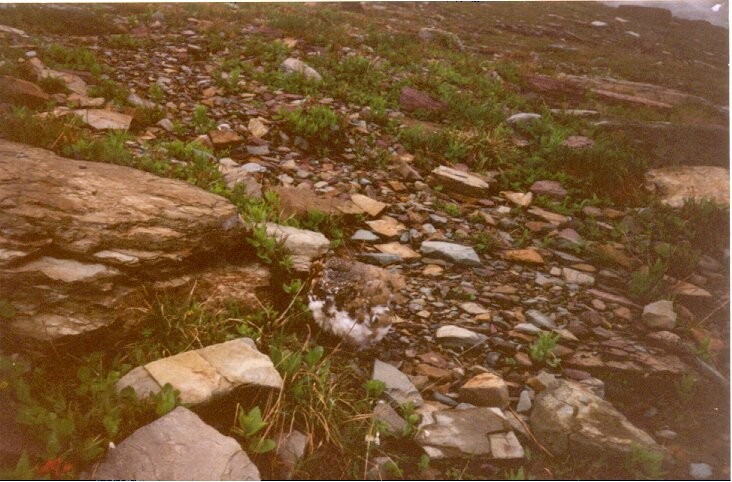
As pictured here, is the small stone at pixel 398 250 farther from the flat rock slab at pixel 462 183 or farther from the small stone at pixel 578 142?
the small stone at pixel 578 142

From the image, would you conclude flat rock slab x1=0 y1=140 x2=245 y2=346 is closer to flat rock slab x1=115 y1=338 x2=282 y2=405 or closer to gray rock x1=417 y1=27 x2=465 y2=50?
flat rock slab x1=115 y1=338 x2=282 y2=405

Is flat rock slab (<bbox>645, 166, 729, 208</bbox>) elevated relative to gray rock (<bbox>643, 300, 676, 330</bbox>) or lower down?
elevated

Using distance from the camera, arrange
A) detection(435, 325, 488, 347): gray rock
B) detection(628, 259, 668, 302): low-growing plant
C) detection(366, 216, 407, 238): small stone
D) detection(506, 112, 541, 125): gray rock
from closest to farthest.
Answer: detection(435, 325, 488, 347): gray rock, detection(628, 259, 668, 302): low-growing plant, detection(366, 216, 407, 238): small stone, detection(506, 112, 541, 125): gray rock

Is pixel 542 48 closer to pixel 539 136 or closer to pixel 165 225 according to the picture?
pixel 539 136

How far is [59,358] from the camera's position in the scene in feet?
8.23

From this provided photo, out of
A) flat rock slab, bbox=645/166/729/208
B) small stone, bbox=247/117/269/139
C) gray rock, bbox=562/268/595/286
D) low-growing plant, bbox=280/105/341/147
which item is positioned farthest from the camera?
low-growing plant, bbox=280/105/341/147

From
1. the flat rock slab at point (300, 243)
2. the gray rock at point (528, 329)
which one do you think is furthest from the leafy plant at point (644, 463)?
the flat rock slab at point (300, 243)

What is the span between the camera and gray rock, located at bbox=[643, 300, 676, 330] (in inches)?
150

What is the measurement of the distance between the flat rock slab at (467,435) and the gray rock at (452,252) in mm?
1658

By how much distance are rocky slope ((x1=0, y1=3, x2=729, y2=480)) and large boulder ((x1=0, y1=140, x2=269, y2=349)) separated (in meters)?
0.02

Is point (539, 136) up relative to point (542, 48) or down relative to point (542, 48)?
down

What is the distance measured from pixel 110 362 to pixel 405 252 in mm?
2578

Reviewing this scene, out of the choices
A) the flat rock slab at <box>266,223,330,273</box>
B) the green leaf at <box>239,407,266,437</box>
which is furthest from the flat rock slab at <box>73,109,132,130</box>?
the green leaf at <box>239,407,266,437</box>

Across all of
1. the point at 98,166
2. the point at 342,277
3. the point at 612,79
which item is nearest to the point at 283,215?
the point at 342,277
